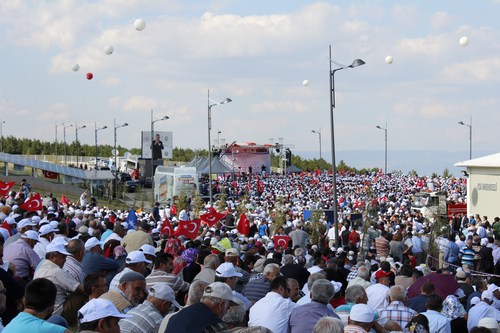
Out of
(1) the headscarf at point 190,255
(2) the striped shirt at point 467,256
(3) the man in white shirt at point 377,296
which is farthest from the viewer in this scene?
(2) the striped shirt at point 467,256

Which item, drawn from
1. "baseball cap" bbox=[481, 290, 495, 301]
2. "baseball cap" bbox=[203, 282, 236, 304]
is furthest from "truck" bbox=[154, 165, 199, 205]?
"baseball cap" bbox=[203, 282, 236, 304]

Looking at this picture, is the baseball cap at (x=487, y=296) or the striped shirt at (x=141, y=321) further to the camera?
the baseball cap at (x=487, y=296)

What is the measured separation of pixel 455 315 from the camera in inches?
365

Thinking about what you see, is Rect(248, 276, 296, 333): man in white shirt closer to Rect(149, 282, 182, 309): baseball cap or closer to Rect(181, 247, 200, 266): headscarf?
Rect(149, 282, 182, 309): baseball cap

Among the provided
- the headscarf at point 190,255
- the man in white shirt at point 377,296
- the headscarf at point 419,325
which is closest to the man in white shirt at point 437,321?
Result: the headscarf at point 419,325

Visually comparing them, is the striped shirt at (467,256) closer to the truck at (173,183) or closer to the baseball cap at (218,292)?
the baseball cap at (218,292)

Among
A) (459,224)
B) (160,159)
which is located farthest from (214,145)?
(459,224)

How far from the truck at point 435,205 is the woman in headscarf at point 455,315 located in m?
30.9

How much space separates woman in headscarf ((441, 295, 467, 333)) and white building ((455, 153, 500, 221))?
1159 inches

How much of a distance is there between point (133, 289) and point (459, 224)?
90.8 feet

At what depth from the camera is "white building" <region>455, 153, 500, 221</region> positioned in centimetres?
3759

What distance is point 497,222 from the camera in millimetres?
28125

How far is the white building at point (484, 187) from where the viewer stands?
37594 millimetres

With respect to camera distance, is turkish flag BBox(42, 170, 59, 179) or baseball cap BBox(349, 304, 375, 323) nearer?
baseball cap BBox(349, 304, 375, 323)
